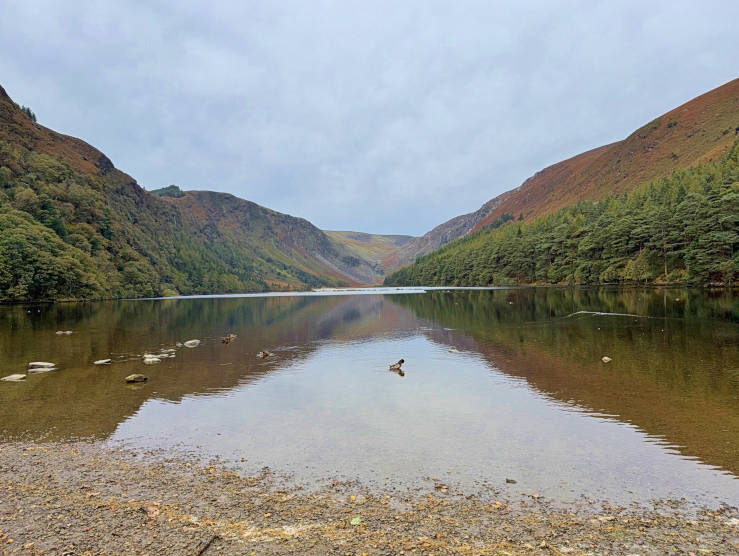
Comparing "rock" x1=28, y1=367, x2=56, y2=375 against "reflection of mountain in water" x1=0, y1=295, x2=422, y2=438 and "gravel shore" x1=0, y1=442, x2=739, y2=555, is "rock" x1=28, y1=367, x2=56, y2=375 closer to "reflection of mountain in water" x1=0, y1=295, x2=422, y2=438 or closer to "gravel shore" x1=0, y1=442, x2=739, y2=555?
"reflection of mountain in water" x1=0, y1=295, x2=422, y2=438

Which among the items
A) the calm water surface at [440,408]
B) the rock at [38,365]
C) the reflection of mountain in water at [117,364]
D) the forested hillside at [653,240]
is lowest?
the calm water surface at [440,408]

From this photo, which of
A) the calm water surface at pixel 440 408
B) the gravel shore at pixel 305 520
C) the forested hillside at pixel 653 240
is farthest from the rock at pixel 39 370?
the forested hillside at pixel 653 240

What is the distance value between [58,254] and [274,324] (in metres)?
101

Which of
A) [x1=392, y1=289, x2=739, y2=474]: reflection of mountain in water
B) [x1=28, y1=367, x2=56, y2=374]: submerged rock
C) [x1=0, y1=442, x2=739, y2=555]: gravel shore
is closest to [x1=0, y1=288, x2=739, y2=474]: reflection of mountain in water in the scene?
[x1=392, y1=289, x2=739, y2=474]: reflection of mountain in water

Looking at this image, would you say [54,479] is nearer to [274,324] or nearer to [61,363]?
[61,363]

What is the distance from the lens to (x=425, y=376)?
2764 cm

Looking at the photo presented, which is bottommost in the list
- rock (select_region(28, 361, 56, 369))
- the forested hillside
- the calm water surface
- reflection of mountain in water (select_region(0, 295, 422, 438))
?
the calm water surface

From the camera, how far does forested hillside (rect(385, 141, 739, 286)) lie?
93.7m

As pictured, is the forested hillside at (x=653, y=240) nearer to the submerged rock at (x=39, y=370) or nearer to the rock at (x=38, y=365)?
the submerged rock at (x=39, y=370)

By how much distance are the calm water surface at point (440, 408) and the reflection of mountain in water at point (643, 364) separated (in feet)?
0.42

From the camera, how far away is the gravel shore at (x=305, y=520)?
29.3ft

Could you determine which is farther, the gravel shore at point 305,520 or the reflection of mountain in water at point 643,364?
the reflection of mountain in water at point 643,364

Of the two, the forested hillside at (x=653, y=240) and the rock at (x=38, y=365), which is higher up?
the forested hillside at (x=653, y=240)

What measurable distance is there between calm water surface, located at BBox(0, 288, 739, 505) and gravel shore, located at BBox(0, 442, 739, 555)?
1.19m
